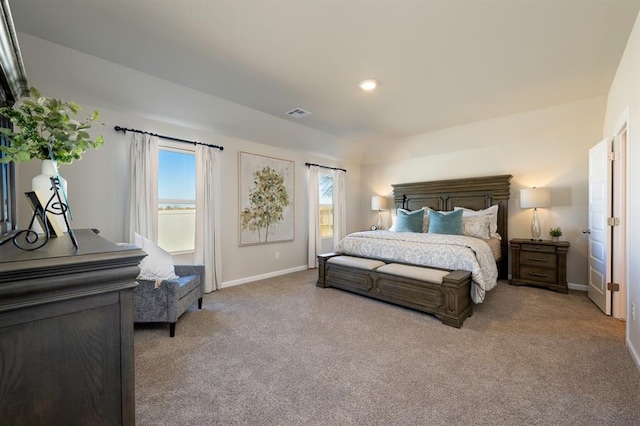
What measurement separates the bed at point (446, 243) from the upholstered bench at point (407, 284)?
1.0 inches

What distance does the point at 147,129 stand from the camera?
3416 millimetres

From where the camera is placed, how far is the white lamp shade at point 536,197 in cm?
400

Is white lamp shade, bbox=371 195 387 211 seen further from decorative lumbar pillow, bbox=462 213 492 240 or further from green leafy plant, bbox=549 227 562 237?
green leafy plant, bbox=549 227 562 237

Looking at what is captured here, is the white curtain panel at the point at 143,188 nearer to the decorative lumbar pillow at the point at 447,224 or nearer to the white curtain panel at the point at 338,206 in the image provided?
the white curtain panel at the point at 338,206

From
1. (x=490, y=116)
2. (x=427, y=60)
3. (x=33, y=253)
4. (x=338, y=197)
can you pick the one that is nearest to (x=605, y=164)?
(x=490, y=116)

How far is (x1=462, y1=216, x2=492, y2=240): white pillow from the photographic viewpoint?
14.2 feet

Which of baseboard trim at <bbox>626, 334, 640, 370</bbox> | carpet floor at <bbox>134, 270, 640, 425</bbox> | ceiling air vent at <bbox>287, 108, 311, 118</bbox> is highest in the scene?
ceiling air vent at <bbox>287, 108, 311, 118</bbox>

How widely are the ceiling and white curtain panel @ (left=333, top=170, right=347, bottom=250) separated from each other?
91.8 inches

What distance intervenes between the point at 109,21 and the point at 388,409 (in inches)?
136

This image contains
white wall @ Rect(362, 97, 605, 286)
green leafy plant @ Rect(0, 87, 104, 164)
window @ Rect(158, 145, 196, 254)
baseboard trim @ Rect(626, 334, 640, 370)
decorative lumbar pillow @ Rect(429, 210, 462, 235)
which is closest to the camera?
green leafy plant @ Rect(0, 87, 104, 164)

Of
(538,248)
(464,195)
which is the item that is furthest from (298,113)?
(538,248)

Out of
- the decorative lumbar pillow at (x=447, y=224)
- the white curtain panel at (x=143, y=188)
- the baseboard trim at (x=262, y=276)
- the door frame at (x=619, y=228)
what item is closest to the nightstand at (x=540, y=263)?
the decorative lumbar pillow at (x=447, y=224)

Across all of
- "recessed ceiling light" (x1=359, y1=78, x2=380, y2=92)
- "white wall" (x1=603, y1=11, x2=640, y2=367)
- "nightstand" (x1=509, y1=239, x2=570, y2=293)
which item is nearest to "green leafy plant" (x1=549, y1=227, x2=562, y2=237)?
"nightstand" (x1=509, y1=239, x2=570, y2=293)

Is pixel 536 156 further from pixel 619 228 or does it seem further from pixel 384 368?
pixel 384 368
